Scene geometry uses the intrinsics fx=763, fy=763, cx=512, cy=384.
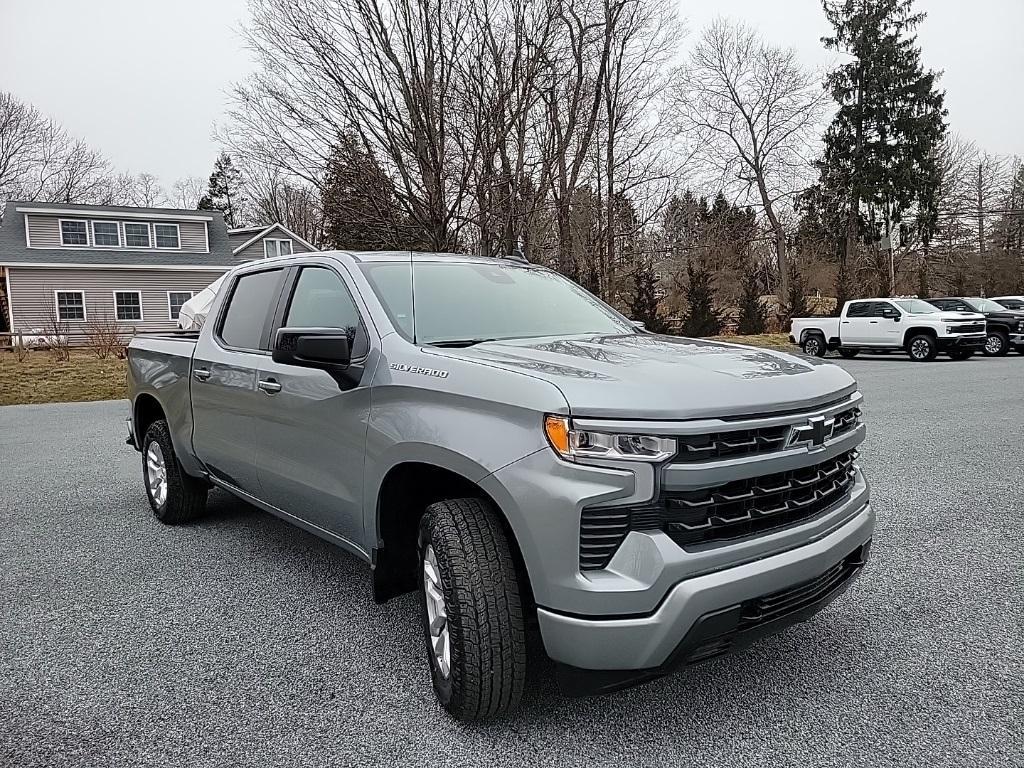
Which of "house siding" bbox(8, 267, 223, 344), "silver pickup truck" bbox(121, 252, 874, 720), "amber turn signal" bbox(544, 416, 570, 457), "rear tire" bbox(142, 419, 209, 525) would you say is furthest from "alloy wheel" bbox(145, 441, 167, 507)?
"house siding" bbox(8, 267, 223, 344)

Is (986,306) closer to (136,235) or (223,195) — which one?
(136,235)

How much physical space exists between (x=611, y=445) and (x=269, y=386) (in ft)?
6.83

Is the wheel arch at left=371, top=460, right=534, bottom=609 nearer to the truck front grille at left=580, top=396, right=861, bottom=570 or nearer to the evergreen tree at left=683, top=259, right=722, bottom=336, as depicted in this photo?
the truck front grille at left=580, top=396, right=861, bottom=570

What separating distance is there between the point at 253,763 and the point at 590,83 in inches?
694

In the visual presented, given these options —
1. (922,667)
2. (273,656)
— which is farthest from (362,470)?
(922,667)

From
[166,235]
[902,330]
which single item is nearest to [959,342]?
[902,330]

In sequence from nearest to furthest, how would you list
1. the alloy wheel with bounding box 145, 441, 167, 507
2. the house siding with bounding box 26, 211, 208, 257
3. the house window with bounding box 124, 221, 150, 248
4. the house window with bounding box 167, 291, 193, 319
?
the alloy wheel with bounding box 145, 441, 167, 507, the house siding with bounding box 26, 211, 208, 257, the house window with bounding box 124, 221, 150, 248, the house window with bounding box 167, 291, 193, 319

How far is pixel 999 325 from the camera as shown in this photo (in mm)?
21859

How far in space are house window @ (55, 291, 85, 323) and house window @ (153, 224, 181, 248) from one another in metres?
3.91

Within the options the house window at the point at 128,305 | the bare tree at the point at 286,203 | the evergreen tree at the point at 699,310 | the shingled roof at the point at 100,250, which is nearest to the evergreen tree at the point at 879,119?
the evergreen tree at the point at 699,310

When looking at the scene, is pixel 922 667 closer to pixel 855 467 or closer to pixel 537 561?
pixel 855 467

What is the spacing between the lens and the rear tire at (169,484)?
5.08 metres

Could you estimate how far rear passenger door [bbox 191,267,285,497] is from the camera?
401 centimetres

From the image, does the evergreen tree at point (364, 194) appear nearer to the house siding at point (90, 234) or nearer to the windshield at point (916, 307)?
the windshield at point (916, 307)
